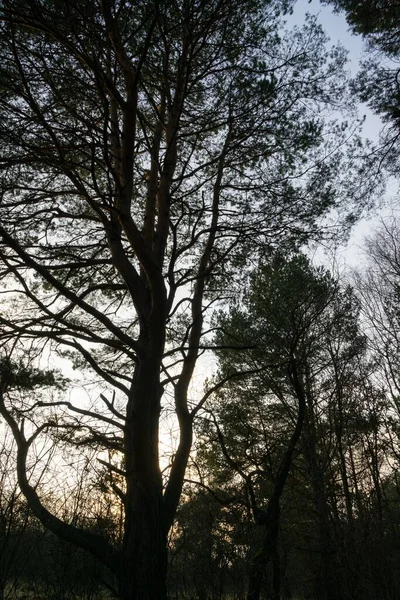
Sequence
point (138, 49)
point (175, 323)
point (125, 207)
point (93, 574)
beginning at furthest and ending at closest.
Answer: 1. point (175, 323)
2. point (138, 49)
3. point (125, 207)
4. point (93, 574)

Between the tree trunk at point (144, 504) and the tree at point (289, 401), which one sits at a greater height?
the tree at point (289, 401)

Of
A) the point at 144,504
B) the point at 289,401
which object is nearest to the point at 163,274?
the point at 144,504

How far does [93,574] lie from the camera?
12.6 feet

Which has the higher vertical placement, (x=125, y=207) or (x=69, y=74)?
(x=69, y=74)

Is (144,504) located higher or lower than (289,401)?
lower

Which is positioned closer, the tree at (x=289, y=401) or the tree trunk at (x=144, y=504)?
the tree trunk at (x=144, y=504)

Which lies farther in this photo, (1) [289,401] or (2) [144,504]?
(1) [289,401]

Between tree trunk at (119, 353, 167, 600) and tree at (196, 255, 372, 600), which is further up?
tree at (196, 255, 372, 600)

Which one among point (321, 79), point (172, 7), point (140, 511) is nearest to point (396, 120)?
point (321, 79)

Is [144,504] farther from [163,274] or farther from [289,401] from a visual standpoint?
[289,401]

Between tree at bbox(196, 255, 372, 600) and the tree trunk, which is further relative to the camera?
tree at bbox(196, 255, 372, 600)

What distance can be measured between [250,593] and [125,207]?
4.02 m

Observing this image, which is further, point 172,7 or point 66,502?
point 172,7

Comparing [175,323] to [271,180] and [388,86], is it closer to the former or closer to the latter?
[271,180]
